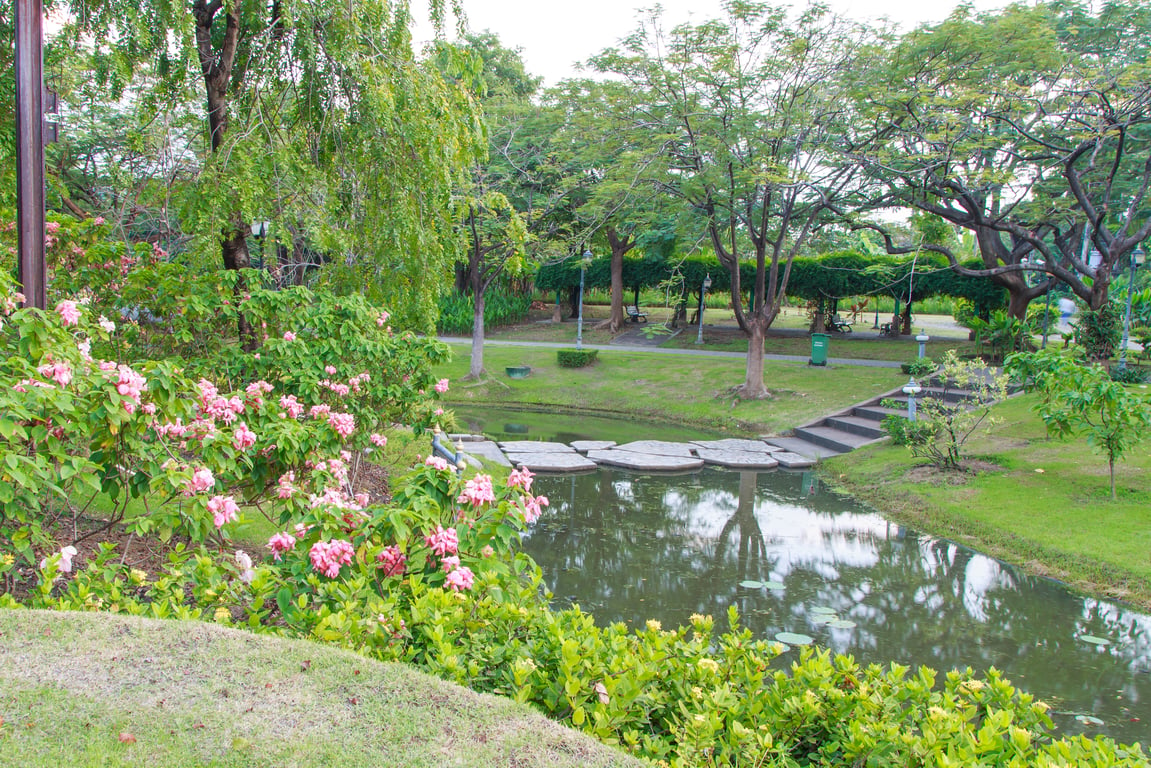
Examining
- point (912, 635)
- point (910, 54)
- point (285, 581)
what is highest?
point (910, 54)

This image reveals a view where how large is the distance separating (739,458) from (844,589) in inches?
199

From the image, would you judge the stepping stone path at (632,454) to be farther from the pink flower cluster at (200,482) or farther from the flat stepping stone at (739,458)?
the pink flower cluster at (200,482)

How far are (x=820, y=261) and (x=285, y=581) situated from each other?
2081 cm

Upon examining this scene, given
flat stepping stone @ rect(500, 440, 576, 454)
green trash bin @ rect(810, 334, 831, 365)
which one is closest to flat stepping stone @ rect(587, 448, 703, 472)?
flat stepping stone @ rect(500, 440, 576, 454)

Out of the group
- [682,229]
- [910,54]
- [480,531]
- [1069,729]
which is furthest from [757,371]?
[480,531]

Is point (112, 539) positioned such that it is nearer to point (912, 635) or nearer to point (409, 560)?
point (409, 560)

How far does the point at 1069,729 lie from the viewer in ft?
13.6

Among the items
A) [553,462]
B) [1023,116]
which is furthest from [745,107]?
[553,462]

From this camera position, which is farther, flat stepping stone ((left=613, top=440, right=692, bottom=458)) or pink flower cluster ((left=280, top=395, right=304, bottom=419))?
flat stepping stone ((left=613, top=440, right=692, bottom=458))

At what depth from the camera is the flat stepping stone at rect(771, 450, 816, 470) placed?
11.2 meters

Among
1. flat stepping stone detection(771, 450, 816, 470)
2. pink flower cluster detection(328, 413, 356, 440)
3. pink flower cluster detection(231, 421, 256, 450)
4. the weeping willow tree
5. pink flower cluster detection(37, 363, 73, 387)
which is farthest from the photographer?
flat stepping stone detection(771, 450, 816, 470)

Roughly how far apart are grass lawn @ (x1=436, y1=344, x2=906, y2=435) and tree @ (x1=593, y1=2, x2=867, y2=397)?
119 inches

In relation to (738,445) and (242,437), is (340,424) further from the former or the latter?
(738,445)

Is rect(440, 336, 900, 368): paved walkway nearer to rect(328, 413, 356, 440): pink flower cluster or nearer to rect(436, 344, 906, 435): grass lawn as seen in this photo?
rect(436, 344, 906, 435): grass lawn
